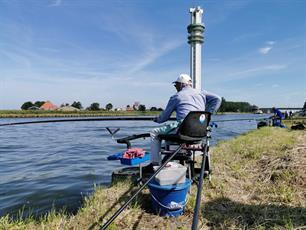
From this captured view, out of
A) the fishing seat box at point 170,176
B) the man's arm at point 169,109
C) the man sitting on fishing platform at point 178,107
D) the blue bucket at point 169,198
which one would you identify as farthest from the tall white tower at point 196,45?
the blue bucket at point 169,198

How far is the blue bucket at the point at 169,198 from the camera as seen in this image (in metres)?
3.66

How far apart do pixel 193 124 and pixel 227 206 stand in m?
1.34

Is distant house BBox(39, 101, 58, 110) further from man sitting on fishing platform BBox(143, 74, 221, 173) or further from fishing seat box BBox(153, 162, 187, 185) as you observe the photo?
fishing seat box BBox(153, 162, 187, 185)

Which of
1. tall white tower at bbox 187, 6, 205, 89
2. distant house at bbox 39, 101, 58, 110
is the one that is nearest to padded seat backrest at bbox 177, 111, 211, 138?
tall white tower at bbox 187, 6, 205, 89

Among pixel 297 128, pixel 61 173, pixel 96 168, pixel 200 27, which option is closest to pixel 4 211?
pixel 61 173

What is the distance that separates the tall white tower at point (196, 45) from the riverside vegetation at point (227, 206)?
265 cm

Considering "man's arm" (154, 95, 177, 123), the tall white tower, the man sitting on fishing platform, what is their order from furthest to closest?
1. the tall white tower
2. "man's arm" (154, 95, 177, 123)
3. the man sitting on fishing platform

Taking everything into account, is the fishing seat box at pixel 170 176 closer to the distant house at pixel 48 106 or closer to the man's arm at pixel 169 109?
the man's arm at pixel 169 109

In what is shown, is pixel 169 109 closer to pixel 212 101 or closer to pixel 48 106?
pixel 212 101

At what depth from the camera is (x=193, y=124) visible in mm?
4504

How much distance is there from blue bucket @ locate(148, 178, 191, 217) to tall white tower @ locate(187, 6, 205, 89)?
3.87 meters

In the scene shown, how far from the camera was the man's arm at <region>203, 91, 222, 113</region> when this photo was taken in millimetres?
5336

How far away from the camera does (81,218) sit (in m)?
3.81

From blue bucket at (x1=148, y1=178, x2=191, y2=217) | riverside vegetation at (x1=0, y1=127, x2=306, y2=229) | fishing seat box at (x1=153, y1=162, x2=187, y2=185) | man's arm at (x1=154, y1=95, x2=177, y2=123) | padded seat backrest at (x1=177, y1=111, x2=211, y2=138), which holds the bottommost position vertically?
riverside vegetation at (x1=0, y1=127, x2=306, y2=229)
